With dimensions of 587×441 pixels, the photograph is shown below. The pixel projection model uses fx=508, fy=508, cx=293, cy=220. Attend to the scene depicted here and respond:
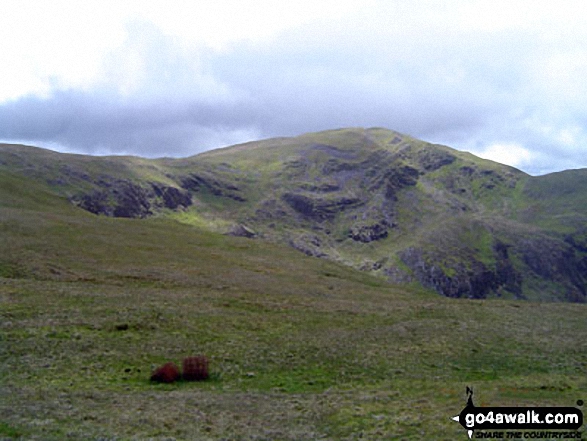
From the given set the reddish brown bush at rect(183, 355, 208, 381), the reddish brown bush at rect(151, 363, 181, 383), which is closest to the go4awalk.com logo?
the reddish brown bush at rect(183, 355, 208, 381)

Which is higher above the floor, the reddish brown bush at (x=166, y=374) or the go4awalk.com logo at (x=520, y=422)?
the go4awalk.com logo at (x=520, y=422)

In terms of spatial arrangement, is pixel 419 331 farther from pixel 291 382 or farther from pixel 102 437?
pixel 102 437

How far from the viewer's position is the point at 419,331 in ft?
155

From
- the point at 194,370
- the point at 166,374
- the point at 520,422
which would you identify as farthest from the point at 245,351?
the point at 520,422

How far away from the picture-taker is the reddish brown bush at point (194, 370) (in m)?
30.3

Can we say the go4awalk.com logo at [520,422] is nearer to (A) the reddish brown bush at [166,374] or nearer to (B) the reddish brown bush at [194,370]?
(B) the reddish brown bush at [194,370]

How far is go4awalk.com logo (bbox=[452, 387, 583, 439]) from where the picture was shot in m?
19.8

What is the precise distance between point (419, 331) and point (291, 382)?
20510mm

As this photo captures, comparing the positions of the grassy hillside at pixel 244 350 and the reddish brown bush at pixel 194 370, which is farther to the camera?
the reddish brown bush at pixel 194 370

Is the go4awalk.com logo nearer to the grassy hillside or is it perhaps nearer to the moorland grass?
the moorland grass

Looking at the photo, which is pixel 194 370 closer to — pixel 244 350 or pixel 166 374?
pixel 166 374

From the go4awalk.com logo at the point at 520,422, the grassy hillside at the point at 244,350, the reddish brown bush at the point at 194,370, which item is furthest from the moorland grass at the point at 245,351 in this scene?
the go4awalk.com logo at the point at 520,422

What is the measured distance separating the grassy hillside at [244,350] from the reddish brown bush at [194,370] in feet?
2.79

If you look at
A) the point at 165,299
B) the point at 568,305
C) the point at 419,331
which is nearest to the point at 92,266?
the point at 165,299
